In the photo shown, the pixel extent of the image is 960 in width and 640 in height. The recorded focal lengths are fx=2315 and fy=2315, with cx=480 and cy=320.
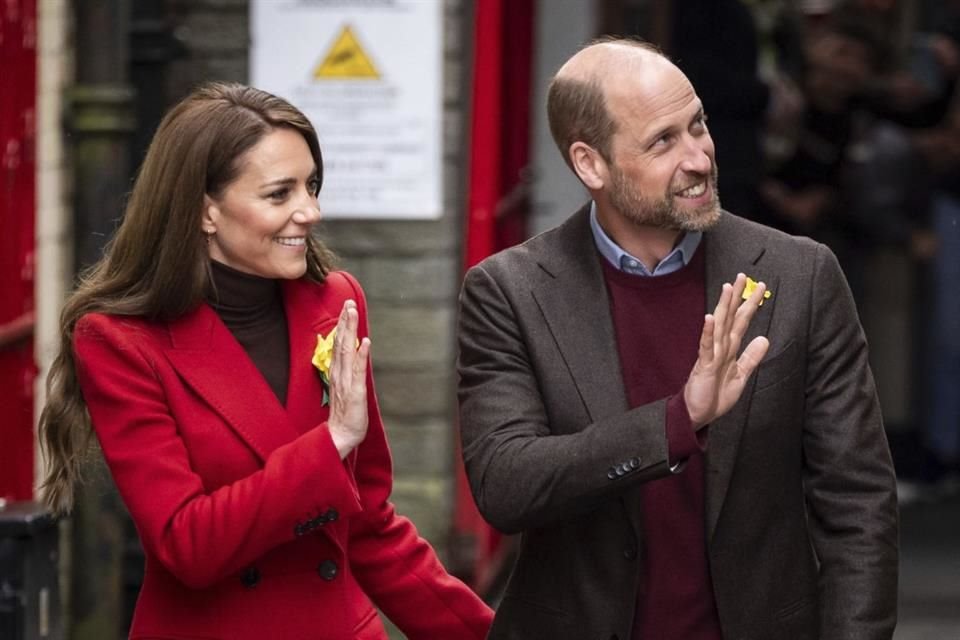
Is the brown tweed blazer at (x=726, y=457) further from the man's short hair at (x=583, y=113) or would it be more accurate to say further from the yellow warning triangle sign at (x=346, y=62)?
the yellow warning triangle sign at (x=346, y=62)

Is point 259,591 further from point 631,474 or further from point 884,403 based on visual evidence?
point 884,403

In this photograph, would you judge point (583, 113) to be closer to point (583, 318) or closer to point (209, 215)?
point (583, 318)

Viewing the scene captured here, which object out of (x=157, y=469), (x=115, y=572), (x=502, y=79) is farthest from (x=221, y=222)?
(x=502, y=79)

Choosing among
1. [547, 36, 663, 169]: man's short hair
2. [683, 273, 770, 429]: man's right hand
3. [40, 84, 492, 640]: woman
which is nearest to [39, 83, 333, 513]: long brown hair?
[40, 84, 492, 640]: woman

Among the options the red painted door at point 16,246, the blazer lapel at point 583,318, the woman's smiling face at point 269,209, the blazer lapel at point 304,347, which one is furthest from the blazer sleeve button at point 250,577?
the red painted door at point 16,246

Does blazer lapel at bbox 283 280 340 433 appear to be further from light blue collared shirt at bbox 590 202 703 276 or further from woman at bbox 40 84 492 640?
light blue collared shirt at bbox 590 202 703 276

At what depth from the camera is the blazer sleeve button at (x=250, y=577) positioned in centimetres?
426

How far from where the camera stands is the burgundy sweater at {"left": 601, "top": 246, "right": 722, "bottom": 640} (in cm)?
410

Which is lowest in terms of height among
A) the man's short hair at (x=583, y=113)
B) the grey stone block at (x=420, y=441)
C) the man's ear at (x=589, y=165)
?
the grey stone block at (x=420, y=441)

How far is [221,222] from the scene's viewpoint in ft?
14.0

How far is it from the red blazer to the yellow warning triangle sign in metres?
3.26

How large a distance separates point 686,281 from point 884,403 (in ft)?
24.3

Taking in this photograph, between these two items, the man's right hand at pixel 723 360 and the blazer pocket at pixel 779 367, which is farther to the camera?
the blazer pocket at pixel 779 367

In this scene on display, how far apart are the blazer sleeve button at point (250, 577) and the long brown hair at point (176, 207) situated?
48 centimetres
